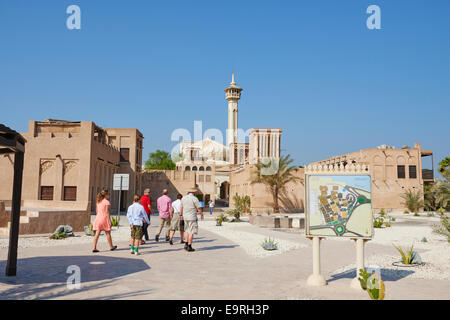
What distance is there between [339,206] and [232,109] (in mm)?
81291

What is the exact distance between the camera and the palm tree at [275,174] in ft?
114

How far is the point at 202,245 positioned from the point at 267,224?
9.38 metres

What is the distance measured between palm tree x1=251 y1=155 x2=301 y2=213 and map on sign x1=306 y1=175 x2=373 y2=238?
28257 millimetres

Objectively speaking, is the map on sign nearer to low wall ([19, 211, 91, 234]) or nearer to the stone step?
low wall ([19, 211, 91, 234])

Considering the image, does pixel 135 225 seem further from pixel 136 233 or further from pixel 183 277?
pixel 183 277

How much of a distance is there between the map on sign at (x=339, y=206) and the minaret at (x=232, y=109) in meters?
75.1

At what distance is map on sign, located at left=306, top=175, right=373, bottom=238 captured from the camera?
635 cm

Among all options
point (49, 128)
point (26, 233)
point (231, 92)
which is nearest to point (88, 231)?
point (26, 233)

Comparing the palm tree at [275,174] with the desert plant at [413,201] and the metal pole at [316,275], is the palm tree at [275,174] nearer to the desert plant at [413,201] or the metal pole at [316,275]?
the desert plant at [413,201]

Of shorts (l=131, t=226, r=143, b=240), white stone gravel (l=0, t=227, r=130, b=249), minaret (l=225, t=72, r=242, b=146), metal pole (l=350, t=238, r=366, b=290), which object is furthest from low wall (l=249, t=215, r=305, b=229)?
minaret (l=225, t=72, r=242, b=146)

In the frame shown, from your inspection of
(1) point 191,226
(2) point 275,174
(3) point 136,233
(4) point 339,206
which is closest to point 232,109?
(2) point 275,174

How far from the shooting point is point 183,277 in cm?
668

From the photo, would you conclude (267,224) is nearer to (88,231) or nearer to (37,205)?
(88,231)

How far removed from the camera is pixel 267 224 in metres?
20.5
